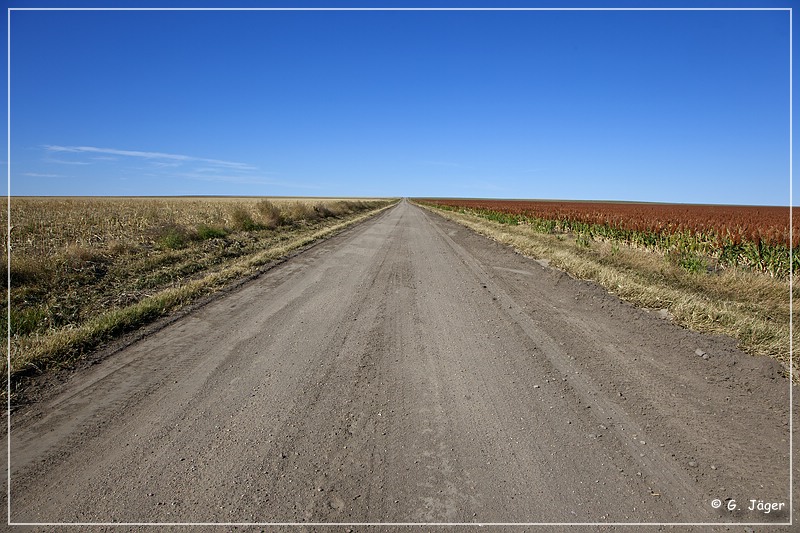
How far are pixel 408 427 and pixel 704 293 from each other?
6.92 m

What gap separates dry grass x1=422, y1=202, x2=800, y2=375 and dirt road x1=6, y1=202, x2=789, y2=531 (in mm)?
348

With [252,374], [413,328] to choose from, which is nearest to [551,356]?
[413,328]

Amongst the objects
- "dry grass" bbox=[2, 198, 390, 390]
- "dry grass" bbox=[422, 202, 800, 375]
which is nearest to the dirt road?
"dry grass" bbox=[422, 202, 800, 375]

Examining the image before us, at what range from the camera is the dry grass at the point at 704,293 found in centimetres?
485

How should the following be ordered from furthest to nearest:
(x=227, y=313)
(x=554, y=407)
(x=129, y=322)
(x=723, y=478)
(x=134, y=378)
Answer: (x=227, y=313)
(x=129, y=322)
(x=134, y=378)
(x=554, y=407)
(x=723, y=478)

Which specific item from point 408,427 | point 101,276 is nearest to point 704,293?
point 408,427

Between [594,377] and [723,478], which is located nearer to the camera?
[723,478]

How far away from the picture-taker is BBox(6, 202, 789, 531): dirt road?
2314 mm

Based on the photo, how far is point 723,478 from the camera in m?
2.52

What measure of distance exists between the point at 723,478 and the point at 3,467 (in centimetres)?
461

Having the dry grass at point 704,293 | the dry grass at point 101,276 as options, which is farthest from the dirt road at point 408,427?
the dry grass at point 101,276

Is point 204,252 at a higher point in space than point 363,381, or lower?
higher

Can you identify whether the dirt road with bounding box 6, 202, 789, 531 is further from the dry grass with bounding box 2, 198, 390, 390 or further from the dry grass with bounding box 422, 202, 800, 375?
the dry grass with bounding box 2, 198, 390, 390

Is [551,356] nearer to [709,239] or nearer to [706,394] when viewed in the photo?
[706,394]
